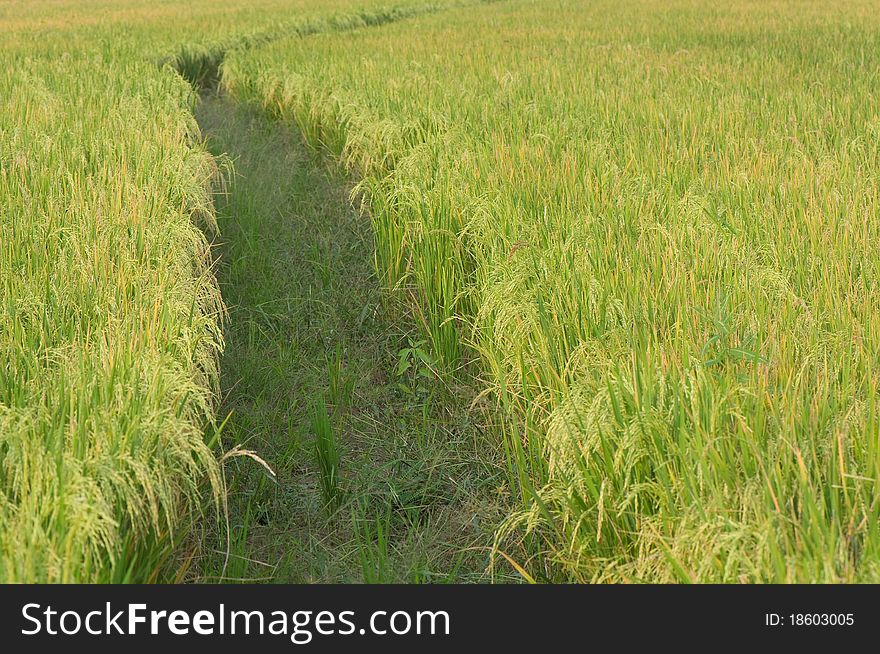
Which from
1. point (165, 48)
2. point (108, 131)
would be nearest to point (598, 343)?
point (108, 131)

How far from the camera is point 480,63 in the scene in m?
6.76

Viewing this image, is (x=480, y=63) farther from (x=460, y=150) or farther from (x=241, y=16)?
(x=241, y=16)

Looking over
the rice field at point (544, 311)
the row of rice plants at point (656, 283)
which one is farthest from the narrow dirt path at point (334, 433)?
the row of rice plants at point (656, 283)

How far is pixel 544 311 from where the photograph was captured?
7.80ft

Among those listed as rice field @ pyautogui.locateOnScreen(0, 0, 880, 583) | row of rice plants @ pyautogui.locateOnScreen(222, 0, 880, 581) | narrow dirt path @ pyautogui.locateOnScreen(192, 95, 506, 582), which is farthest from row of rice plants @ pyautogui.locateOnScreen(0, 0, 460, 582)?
row of rice plants @ pyautogui.locateOnScreen(222, 0, 880, 581)

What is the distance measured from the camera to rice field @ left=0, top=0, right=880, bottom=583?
1.56m

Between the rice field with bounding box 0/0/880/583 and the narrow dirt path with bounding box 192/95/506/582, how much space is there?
2.5 inches

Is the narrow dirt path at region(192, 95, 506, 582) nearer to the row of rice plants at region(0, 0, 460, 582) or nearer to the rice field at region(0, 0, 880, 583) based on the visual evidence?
the rice field at region(0, 0, 880, 583)

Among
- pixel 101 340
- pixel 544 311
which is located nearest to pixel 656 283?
pixel 544 311

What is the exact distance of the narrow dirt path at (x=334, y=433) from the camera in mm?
2221

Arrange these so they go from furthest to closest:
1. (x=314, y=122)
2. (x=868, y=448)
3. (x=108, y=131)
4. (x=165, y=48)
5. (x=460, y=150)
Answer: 1. (x=165, y=48)
2. (x=314, y=122)
3. (x=108, y=131)
4. (x=460, y=150)
5. (x=868, y=448)

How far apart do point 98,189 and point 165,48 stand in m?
6.45

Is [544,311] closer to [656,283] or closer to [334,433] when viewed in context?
[656,283]

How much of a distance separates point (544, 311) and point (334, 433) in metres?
0.85
